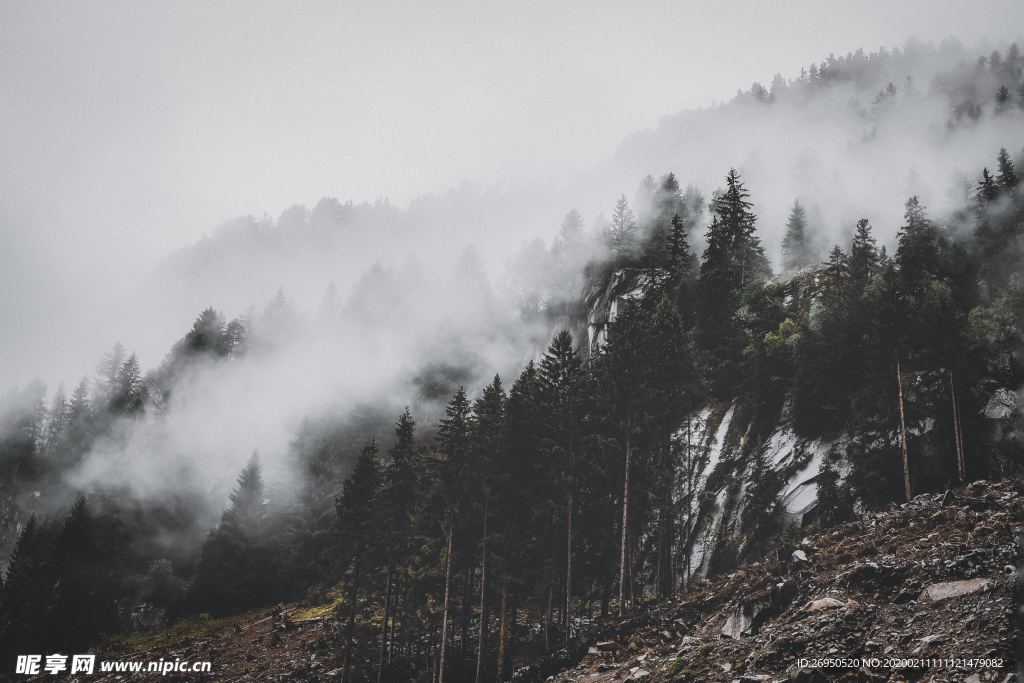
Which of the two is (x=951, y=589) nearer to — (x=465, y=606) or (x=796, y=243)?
(x=465, y=606)

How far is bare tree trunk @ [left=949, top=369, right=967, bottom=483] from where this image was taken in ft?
89.6

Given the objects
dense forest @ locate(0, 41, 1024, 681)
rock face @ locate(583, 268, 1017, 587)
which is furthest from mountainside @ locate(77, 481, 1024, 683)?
dense forest @ locate(0, 41, 1024, 681)

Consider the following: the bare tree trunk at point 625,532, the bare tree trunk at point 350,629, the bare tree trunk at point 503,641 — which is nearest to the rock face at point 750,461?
the bare tree trunk at point 625,532

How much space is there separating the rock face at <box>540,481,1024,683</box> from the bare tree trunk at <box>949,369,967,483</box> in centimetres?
287

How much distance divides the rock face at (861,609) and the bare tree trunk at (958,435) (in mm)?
2874

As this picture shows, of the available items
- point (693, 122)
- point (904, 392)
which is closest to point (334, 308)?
point (904, 392)

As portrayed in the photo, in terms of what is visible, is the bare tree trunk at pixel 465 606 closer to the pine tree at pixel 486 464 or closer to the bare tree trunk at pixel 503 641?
the pine tree at pixel 486 464

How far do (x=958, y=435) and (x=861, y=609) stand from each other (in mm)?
15183

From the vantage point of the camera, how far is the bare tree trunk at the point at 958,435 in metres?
27.3

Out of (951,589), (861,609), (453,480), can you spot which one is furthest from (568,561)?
(951,589)

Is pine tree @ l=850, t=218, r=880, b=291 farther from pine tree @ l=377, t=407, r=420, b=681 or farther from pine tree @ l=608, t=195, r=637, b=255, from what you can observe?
pine tree @ l=377, t=407, r=420, b=681

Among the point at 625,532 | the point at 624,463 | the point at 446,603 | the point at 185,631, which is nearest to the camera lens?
the point at 625,532

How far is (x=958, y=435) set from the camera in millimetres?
28000

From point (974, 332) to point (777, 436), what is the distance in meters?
11.8
